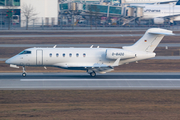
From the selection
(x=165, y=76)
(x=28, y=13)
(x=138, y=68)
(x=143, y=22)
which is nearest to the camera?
(x=165, y=76)

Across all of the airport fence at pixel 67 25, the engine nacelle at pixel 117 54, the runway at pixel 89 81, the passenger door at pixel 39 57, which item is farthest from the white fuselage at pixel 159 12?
the passenger door at pixel 39 57

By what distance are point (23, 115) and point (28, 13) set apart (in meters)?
72.0

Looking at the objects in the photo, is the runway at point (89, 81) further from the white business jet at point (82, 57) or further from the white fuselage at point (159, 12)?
the white fuselage at point (159, 12)

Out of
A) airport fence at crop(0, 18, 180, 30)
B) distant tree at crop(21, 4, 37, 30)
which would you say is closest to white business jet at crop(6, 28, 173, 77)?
airport fence at crop(0, 18, 180, 30)

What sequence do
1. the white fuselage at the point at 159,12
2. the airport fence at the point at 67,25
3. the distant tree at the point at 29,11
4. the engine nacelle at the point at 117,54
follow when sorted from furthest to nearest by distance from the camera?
the white fuselage at the point at 159,12 → the distant tree at the point at 29,11 → the airport fence at the point at 67,25 → the engine nacelle at the point at 117,54

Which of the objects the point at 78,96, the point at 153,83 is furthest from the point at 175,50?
the point at 78,96

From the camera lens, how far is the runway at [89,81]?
26859 mm

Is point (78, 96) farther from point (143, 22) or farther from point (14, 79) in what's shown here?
point (143, 22)

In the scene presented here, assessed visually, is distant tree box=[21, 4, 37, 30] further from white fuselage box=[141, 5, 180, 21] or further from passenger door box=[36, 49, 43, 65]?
passenger door box=[36, 49, 43, 65]

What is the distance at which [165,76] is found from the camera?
3250cm

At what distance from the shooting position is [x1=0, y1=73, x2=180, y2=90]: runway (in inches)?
1057

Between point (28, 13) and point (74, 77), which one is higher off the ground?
point (28, 13)

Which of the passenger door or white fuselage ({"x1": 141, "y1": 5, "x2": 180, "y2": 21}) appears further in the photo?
white fuselage ({"x1": 141, "y1": 5, "x2": 180, "y2": 21})

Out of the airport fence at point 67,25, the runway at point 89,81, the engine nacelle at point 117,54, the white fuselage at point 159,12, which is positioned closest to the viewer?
the runway at point 89,81
